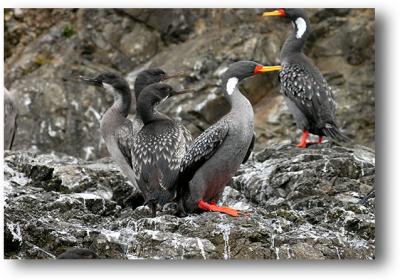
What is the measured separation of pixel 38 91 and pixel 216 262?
277cm

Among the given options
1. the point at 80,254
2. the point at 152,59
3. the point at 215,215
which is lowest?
the point at 80,254

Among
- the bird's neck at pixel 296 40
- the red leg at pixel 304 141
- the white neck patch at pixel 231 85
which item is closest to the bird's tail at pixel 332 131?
the red leg at pixel 304 141

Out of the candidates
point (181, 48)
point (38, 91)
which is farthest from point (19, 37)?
point (181, 48)

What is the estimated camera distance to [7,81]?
28.6 ft

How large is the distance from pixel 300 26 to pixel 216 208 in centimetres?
212

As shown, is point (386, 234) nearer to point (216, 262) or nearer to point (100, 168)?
point (216, 262)

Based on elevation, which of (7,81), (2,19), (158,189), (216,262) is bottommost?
(216,262)

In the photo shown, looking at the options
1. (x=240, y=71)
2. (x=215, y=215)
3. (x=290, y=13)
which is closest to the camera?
(x=215, y=215)

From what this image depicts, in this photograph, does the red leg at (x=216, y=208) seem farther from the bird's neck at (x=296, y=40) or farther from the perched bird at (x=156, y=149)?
the bird's neck at (x=296, y=40)

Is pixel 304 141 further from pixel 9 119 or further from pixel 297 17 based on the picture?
pixel 9 119

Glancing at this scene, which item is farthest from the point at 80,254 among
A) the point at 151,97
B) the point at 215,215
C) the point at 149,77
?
the point at 149,77

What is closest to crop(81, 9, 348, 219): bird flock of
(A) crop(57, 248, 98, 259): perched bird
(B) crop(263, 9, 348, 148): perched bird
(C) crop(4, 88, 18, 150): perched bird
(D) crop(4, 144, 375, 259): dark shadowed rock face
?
(B) crop(263, 9, 348, 148): perched bird

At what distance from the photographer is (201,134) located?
7.20 metres

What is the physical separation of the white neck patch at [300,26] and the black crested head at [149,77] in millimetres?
1143
